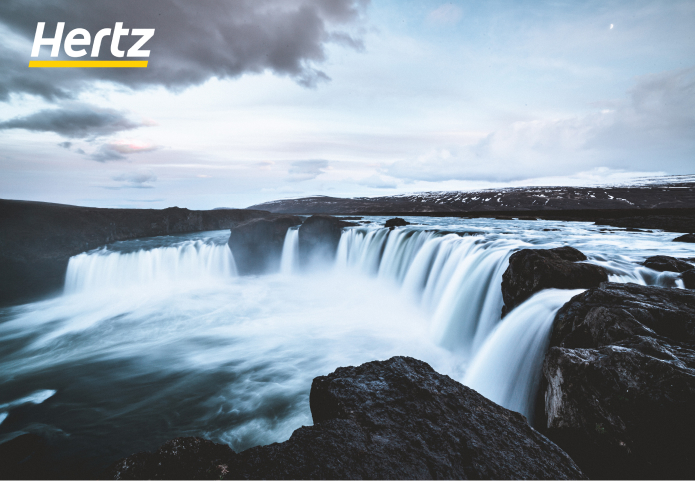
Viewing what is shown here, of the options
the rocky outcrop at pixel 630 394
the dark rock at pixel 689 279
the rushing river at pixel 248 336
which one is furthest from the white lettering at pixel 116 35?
the dark rock at pixel 689 279

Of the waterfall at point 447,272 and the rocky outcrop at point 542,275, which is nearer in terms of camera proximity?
the rocky outcrop at point 542,275

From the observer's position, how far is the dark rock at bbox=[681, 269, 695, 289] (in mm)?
6771

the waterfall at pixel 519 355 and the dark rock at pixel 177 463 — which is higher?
the dark rock at pixel 177 463

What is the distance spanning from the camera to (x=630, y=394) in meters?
2.79

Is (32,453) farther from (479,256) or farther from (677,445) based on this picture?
(479,256)

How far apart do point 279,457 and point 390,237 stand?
17.6 meters

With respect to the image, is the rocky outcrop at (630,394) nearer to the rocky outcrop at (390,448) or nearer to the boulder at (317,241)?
the rocky outcrop at (390,448)

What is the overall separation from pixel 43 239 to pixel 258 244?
46.2ft

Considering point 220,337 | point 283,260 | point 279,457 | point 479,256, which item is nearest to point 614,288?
point 279,457

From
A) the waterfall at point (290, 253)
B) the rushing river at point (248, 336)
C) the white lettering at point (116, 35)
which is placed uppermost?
the white lettering at point (116, 35)

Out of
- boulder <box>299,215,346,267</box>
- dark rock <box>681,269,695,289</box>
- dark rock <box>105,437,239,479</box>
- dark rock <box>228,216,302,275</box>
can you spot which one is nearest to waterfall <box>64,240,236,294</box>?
dark rock <box>228,216,302,275</box>

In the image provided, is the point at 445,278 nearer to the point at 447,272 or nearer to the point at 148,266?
the point at 447,272

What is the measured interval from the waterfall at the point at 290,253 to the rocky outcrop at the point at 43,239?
48.4 feet

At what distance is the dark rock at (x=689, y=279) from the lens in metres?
6.77
